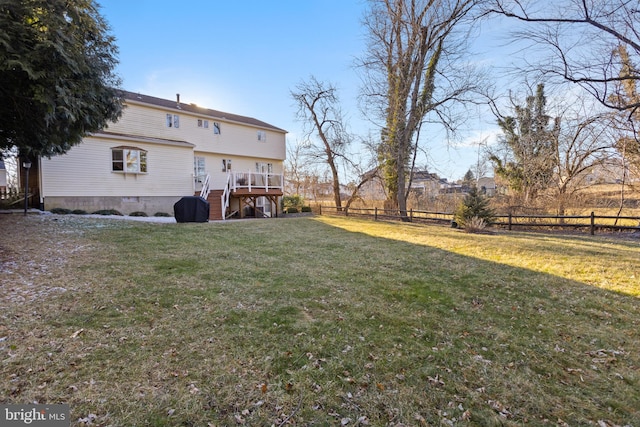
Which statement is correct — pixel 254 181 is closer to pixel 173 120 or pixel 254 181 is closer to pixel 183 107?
pixel 173 120

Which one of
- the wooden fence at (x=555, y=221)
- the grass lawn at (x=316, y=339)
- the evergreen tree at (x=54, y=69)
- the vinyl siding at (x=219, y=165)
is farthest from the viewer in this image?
the vinyl siding at (x=219, y=165)

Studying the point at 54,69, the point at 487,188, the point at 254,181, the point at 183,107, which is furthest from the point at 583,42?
the point at 487,188

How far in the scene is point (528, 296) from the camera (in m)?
4.36

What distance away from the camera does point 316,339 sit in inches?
122

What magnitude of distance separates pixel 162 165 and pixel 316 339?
15.2 metres

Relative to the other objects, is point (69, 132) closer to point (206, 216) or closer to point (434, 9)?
point (206, 216)

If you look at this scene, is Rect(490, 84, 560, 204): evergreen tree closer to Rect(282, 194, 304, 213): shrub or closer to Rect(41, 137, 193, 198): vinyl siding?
Rect(282, 194, 304, 213): shrub

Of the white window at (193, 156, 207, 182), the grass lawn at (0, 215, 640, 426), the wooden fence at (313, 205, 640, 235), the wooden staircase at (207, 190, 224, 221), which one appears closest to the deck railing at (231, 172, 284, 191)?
the wooden staircase at (207, 190, 224, 221)

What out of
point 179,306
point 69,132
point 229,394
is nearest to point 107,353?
point 179,306

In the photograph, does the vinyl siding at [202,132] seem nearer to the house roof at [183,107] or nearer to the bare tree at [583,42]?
the house roof at [183,107]

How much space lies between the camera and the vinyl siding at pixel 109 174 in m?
12.4

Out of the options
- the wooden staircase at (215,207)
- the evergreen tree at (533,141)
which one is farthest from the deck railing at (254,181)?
the evergreen tree at (533,141)

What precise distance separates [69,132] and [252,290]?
217 inches

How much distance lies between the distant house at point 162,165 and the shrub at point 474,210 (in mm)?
10067
